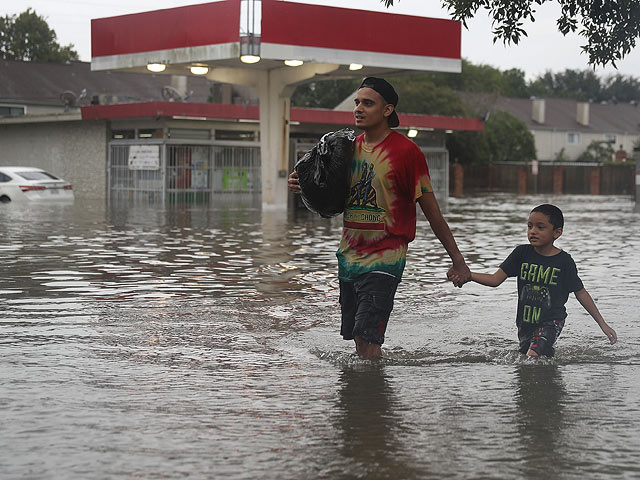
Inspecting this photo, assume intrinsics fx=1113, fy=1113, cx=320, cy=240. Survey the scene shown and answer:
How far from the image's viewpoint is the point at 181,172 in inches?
1567

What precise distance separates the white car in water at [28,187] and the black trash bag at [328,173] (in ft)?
89.2

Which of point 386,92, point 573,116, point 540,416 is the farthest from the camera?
point 573,116

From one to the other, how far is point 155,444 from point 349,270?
75.2 inches

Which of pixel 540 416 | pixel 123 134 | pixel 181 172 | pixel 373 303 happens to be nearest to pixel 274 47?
pixel 181 172

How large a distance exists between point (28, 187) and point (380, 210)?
2745cm

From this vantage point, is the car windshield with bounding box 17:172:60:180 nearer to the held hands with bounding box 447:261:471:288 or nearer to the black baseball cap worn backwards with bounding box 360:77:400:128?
the black baseball cap worn backwards with bounding box 360:77:400:128

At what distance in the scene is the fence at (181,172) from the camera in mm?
39469

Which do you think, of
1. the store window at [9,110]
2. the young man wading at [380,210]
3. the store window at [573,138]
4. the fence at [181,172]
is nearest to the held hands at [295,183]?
the young man wading at [380,210]

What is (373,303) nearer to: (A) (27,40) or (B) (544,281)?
(B) (544,281)

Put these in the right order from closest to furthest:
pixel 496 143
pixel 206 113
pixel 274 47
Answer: pixel 274 47
pixel 206 113
pixel 496 143

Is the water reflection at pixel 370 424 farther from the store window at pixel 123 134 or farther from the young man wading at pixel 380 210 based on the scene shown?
the store window at pixel 123 134

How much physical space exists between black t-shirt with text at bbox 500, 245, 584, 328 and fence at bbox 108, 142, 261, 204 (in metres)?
32.2

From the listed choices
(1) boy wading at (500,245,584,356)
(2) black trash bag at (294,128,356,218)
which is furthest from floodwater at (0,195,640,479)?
(2) black trash bag at (294,128,356,218)

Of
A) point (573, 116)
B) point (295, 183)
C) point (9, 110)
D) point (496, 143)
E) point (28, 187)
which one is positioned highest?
point (573, 116)
